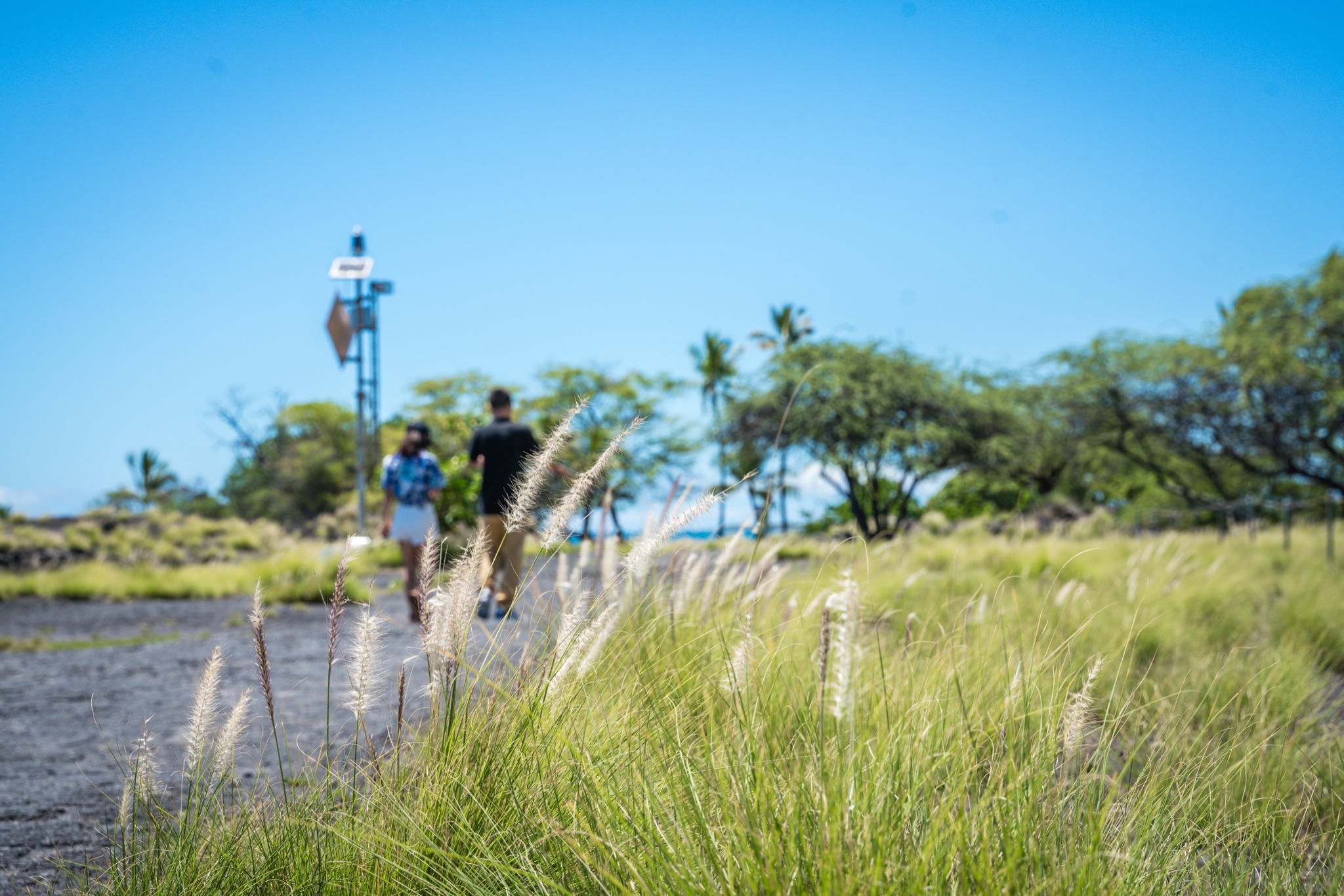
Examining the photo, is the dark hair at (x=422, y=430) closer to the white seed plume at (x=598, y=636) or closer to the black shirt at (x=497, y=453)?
the black shirt at (x=497, y=453)

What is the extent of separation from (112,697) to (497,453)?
2.88 metres

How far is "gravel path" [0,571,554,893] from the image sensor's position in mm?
2354

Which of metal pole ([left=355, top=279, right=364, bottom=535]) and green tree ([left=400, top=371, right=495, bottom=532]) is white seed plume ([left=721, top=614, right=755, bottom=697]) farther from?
green tree ([left=400, top=371, right=495, bottom=532])

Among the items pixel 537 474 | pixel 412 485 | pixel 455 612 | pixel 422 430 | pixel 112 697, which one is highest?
pixel 422 430

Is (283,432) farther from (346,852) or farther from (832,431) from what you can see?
(346,852)

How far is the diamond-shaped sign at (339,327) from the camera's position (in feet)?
40.6

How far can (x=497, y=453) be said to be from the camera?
6477 mm

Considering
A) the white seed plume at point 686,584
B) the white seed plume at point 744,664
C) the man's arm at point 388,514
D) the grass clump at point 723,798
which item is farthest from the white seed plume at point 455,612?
the man's arm at point 388,514

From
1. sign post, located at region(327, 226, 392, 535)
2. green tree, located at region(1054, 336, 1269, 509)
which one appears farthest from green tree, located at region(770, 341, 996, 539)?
sign post, located at region(327, 226, 392, 535)

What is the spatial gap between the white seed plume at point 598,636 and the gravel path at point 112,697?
0.13m

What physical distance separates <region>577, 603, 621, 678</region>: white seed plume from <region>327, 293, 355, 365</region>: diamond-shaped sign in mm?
11423

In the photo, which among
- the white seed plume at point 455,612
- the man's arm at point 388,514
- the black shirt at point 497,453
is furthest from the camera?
the man's arm at point 388,514

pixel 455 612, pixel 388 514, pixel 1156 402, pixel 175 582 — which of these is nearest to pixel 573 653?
pixel 455 612

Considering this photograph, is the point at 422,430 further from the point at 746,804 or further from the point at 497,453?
the point at 746,804
